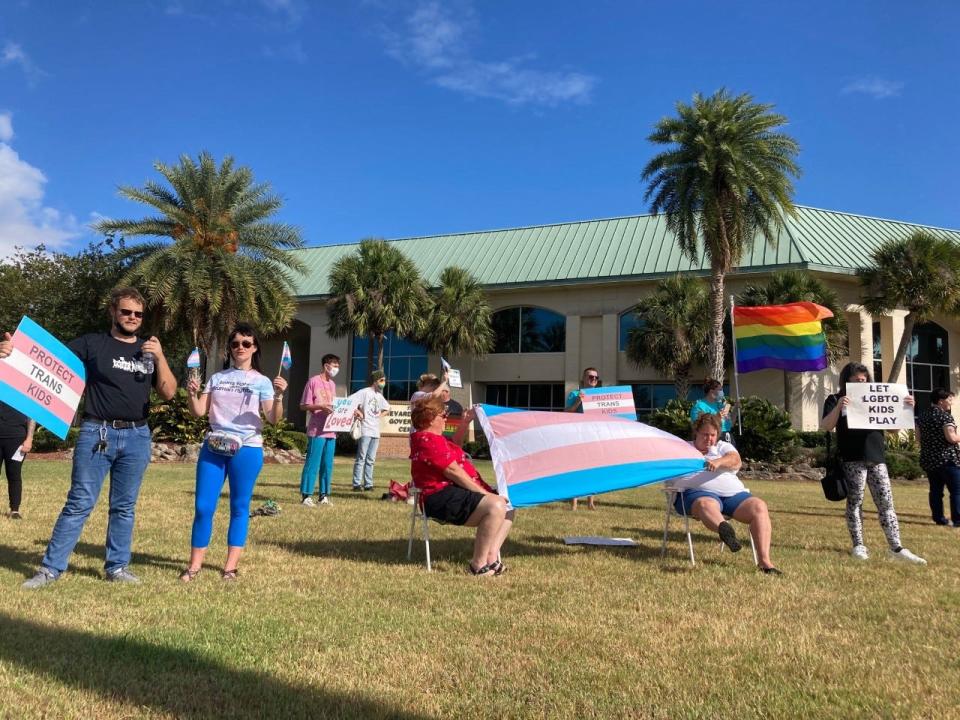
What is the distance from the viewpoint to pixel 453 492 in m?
6.12

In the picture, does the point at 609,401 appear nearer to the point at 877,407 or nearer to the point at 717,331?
the point at 877,407

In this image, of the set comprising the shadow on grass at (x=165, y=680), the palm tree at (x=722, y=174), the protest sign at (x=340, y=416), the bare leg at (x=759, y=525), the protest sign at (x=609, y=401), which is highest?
the palm tree at (x=722, y=174)

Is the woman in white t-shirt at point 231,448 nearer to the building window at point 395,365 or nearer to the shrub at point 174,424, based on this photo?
the shrub at point 174,424

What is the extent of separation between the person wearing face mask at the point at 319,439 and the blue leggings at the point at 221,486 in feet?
14.9

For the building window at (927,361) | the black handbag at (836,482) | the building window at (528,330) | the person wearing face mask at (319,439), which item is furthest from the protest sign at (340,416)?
the building window at (927,361)

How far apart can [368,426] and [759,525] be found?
724cm

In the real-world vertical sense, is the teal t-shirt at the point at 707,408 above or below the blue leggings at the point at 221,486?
above

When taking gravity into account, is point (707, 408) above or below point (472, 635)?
above

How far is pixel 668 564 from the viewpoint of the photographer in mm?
6527

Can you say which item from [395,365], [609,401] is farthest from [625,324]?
[609,401]

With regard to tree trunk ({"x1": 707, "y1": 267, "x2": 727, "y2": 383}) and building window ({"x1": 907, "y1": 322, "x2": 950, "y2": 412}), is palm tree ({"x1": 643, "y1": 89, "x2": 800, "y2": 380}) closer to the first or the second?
tree trunk ({"x1": 707, "y1": 267, "x2": 727, "y2": 383})

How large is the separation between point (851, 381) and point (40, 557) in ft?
25.1

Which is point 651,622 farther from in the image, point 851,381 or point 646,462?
point 851,381

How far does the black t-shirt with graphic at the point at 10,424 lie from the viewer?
8648 mm
